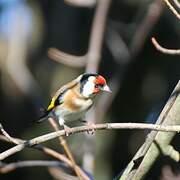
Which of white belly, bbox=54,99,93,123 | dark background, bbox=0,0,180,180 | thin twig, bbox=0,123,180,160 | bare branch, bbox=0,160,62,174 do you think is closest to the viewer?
thin twig, bbox=0,123,180,160

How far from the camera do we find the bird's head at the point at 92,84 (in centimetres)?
245

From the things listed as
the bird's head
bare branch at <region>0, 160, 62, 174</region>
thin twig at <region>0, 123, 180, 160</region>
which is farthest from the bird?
thin twig at <region>0, 123, 180, 160</region>

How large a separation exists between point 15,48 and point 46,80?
0.39 m

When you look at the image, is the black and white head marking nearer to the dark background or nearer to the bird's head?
the bird's head

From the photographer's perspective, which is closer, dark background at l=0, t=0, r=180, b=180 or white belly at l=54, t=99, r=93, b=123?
white belly at l=54, t=99, r=93, b=123

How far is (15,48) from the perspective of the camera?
5387mm

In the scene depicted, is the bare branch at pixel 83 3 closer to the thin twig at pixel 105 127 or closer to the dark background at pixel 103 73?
the dark background at pixel 103 73

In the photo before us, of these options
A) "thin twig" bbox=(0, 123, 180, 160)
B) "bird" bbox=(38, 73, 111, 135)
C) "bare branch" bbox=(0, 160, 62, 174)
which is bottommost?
"bare branch" bbox=(0, 160, 62, 174)

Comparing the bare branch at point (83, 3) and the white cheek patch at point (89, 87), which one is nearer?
the white cheek patch at point (89, 87)

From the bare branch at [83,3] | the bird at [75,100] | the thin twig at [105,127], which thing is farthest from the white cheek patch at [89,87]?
the bare branch at [83,3]

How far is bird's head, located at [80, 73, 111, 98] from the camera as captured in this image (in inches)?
96.6

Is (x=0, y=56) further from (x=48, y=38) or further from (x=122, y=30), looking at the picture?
(x=122, y=30)

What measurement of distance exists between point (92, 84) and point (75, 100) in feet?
0.68

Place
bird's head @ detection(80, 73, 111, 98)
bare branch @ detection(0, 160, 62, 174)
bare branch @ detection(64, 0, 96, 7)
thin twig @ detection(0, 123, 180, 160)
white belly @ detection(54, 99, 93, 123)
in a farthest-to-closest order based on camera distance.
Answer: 1. bare branch @ detection(64, 0, 96, 7)
2. white belly @ detection(54, 99, 93, 123)
3. bird's head @ detection(80, 73, 111, 98)
4. bare branch @ detection(0, 160, 62, 174)
5. thin twig @ detection(0, 123, 180, 160)
